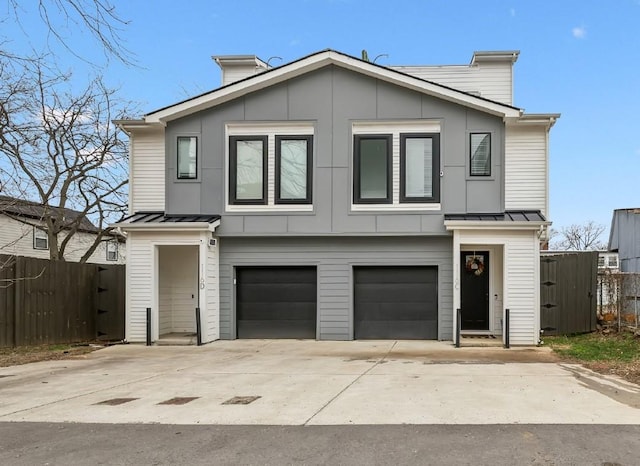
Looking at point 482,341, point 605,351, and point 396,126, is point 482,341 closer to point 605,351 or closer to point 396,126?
point 605,351

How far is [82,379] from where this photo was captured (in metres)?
9.91

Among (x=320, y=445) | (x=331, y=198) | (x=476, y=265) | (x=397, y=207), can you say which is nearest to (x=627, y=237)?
(x=476, y=265)

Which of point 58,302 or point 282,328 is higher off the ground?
point 58,302

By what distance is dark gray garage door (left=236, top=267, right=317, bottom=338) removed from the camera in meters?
16.2

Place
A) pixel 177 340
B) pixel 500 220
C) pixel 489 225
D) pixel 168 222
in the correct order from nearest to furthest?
pixel 489 225 → pixel 500 220 → pixel 168 222 → pixel 177 340

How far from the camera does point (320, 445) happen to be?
571 cm

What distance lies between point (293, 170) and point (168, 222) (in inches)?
142

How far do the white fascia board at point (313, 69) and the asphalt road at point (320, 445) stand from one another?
1050cm

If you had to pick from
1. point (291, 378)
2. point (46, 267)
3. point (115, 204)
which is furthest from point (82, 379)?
point (115, 204)

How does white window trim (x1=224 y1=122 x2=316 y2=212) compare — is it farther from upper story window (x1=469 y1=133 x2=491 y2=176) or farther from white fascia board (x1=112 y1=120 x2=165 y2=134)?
upper story window (x1=469 y1=133 x2=491 y2=176)

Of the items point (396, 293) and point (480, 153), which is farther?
point (396, 293)

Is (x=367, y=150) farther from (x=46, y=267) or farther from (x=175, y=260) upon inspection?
(x=46, y=267)

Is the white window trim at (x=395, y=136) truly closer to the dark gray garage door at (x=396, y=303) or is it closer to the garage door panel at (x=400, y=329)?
the dark gray garage door at (x=396, y=303)

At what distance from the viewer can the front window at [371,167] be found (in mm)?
15758
